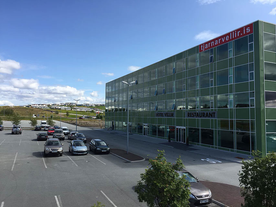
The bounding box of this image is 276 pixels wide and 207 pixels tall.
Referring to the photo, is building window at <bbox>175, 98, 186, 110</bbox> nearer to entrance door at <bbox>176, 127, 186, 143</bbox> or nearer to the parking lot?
entrance door at <bbox>176, 127, 186, 143</bbox>

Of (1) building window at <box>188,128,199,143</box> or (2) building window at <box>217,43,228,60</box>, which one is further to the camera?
(1) building window at <box>188,128,199,143</box>

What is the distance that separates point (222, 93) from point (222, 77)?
2.12 meters

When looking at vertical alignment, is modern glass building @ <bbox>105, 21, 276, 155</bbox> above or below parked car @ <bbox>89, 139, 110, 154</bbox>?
above

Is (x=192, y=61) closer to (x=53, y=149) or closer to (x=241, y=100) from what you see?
(x=241, y=100)

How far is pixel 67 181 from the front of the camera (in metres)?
12.9

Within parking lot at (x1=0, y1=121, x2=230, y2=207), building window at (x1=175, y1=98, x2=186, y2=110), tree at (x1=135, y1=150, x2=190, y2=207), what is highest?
building window at (x1=175, y1=98, x2=186, y2=110)

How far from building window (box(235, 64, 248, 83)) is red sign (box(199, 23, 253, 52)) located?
150 inches

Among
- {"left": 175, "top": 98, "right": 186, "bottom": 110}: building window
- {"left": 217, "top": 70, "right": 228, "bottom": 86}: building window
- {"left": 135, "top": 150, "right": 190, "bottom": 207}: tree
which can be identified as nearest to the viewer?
{"left": 135, "top": 150, "right": 190, "bottom": 207}: tree

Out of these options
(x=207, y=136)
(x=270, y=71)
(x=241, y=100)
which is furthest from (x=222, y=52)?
(x=207, y=136)

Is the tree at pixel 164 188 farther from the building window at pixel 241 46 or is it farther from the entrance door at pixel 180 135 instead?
the entrance door at pixel 180 135

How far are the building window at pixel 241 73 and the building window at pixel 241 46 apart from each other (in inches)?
69.6

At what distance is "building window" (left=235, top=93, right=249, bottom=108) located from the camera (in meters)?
23.5

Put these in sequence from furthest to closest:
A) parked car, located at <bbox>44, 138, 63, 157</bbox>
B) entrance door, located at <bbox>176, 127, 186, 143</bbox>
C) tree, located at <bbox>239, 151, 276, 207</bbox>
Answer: entrance door, located at <bbox>176, 127, 186, 143</bbox>, parked car, located at <bbox>44, 138, 63, 157</bbox>, tree, located at <bbox>239, 151, 276, 207</bbox>

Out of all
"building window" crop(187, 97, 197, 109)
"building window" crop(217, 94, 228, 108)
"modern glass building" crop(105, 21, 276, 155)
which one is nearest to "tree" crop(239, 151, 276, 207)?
"modern glass building" crop(105, 21, 276, 155)
